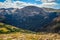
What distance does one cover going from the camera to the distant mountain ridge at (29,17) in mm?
11445

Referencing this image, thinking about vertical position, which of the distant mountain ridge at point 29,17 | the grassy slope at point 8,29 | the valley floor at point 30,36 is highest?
the distant mountain ridge at point 29,17

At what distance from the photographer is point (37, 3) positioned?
11641mm

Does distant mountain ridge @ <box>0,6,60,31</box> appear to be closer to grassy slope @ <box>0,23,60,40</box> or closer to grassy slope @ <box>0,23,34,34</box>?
grassy slope @ <box>0,23,34,34</box>

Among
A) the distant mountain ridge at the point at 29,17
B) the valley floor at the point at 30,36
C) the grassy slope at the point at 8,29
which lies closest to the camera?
the valley floor at the point at 30,36

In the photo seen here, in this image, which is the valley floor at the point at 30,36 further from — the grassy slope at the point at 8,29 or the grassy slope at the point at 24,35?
the grassy slope at the point at 8,29

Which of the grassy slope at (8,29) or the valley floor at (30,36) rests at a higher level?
the grassy slope at (8,29)

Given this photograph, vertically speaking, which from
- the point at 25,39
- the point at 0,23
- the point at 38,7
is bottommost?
the point at 25,39

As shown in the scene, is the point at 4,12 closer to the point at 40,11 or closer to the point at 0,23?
the point at 0,23

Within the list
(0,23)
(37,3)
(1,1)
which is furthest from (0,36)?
(37,3)

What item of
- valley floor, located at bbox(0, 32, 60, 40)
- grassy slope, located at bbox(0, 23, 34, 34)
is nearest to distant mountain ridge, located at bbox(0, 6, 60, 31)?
grassy slope, located at bbox(0, 23, 34, 34)

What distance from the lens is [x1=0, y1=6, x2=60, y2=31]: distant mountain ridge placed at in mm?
11445

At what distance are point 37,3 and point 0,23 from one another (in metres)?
2.46

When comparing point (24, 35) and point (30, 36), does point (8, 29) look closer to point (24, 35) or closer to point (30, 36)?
point (24, 35)

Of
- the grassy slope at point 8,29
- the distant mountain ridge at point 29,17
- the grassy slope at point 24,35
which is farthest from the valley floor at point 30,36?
the distant mountain ridge at point 29,17
